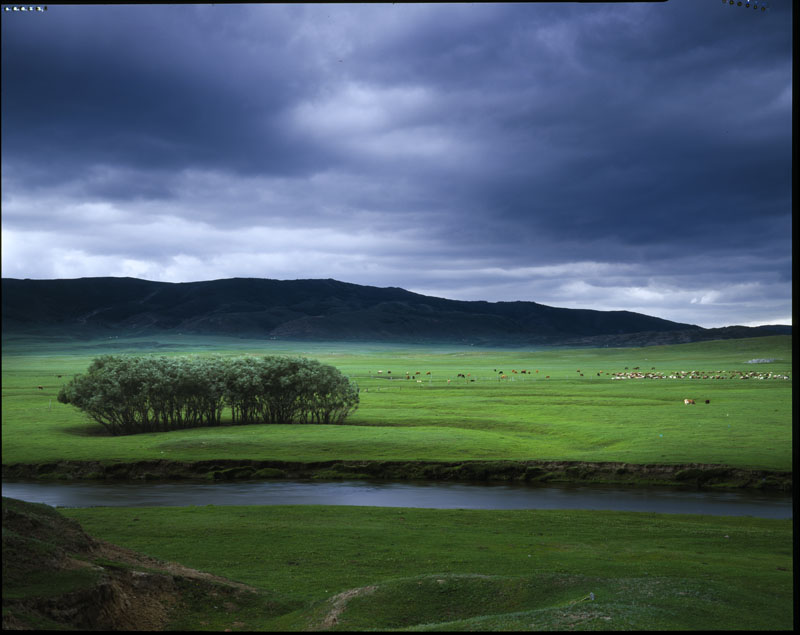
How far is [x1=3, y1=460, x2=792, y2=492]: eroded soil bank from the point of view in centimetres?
4438

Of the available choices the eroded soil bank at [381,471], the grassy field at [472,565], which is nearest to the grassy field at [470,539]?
the grassy field at [472,565]

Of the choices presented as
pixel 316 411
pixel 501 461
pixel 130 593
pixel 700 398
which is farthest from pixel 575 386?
pixel 130 593

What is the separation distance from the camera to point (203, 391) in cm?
6725

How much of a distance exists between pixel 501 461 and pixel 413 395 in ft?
153

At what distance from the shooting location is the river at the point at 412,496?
37344 millimetres

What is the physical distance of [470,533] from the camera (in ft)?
91.1

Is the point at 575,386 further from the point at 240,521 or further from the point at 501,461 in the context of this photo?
the point at 240,521

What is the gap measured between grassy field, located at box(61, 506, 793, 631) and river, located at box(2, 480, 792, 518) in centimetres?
493

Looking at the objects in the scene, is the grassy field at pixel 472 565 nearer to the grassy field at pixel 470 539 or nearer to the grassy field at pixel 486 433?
the grassy field at pixel 470 539

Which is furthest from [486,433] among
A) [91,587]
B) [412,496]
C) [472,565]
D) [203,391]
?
[91,587]

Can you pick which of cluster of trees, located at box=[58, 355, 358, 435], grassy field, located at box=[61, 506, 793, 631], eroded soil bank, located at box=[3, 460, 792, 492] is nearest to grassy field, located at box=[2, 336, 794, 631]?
grassy field, located at box=[61, 506, 793, 631]

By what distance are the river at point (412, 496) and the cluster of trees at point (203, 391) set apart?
19.4 metres

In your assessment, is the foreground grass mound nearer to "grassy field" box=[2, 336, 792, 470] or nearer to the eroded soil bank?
the eroded soil bank

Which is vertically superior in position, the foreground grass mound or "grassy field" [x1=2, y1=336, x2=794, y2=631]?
the foreground grass mound
